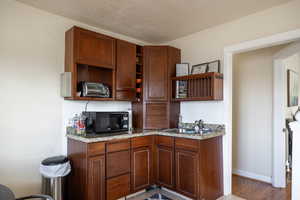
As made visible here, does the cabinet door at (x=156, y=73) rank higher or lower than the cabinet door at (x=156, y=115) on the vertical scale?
higher

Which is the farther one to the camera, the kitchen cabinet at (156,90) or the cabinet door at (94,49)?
the kitchen cabinet at (156,90)

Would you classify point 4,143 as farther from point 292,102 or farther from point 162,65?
point 292,102

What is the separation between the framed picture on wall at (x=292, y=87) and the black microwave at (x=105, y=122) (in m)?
3.15

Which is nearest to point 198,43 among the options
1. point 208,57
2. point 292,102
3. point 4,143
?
point 208,57

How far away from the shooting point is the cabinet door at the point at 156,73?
3137mm

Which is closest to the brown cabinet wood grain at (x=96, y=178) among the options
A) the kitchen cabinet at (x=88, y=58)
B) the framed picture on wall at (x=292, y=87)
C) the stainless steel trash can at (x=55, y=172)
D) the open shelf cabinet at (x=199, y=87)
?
the stainless steel trash can at (x=55, y=172)

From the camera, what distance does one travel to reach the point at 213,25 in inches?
114

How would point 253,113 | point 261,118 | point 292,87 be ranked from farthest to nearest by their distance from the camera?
1. point 292,87
2. point 253,113
3. point 261,118

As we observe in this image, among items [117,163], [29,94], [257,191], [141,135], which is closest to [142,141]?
[141,135]

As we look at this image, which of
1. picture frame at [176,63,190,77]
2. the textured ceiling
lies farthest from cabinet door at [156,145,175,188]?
the textured ceiling

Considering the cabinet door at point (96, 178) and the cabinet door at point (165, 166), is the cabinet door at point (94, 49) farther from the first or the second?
the cabinet door at point (165, 166)

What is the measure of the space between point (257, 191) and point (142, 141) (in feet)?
6.35

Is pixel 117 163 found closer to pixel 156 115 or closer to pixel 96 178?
pixel 96 178

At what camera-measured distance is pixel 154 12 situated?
2490 millimetres
